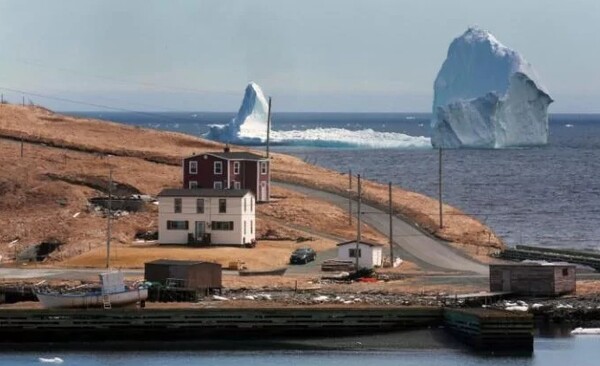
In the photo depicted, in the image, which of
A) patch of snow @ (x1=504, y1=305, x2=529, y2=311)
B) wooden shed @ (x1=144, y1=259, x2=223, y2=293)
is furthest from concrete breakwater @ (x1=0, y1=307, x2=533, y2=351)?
wooden shed @ (x1=144, y1=259, x2=223, y2=293)

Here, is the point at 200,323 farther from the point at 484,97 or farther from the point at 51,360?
the point at 484,97

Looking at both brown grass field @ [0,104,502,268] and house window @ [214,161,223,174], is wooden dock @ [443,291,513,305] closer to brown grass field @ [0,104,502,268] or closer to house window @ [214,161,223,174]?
brown grass field @ [0,104,502,268]

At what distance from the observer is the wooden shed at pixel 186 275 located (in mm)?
60525

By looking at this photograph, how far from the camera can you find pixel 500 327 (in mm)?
52938

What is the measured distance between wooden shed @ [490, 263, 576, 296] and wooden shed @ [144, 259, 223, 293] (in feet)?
34.1

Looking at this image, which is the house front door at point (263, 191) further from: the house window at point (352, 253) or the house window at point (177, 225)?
the house window at point (352, 253)

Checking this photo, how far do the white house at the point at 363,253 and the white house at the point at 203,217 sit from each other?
19.8 feet

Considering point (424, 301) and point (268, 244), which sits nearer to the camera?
point (424, 301)

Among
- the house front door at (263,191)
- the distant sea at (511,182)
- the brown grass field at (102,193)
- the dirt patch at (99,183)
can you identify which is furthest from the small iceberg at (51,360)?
the distant sea at (511,182)

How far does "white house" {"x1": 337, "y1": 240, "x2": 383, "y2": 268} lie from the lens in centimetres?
6931

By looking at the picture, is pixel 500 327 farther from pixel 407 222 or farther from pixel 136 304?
pixel 407 222

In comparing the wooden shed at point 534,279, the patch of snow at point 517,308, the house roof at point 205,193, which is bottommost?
the patch of snow at point 517,308

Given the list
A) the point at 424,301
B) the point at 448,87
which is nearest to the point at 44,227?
the point at 424,301

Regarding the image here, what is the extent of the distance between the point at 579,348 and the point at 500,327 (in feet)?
8.45
